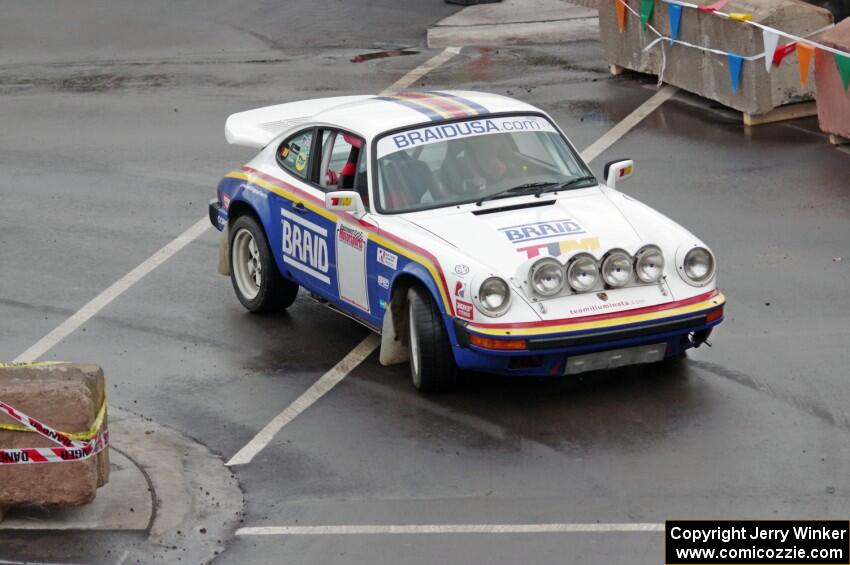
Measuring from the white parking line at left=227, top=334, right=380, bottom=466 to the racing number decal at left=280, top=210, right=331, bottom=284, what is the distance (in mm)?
→ 542

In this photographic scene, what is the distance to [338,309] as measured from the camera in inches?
433

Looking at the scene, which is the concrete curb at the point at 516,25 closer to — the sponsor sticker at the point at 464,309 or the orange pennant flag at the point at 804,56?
the orange pennant flag at the point at 804,56

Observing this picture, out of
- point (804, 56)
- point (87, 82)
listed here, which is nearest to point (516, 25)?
point (87, 82)

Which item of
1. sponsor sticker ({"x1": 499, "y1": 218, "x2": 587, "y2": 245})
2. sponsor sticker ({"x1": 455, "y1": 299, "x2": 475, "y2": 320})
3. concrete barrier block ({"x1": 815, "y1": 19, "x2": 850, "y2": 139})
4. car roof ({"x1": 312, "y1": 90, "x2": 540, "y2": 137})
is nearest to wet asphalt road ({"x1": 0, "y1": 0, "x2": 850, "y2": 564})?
concrete barrier block ({"x1": 815, "y1": 19, "x2": 850, "y2": 139})

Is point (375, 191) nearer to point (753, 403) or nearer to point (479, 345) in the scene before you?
point (479, 345)

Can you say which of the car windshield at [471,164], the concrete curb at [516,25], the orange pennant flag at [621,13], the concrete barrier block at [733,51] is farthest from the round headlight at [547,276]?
the concrete curb at [516,25]

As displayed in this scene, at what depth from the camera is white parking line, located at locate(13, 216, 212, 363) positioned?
11.3 m

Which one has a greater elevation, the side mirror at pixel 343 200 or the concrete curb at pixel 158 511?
the side mirror at pixel 343 200

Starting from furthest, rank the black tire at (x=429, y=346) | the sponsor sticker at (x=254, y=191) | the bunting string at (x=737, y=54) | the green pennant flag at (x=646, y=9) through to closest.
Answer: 1. the green pennant flag at (x=646, y=9)
2. the bunting string at (x=737, y=54)
3. the sponsor sticker at (x=254, y=191)
4. the black tire at (x=429, y=346)

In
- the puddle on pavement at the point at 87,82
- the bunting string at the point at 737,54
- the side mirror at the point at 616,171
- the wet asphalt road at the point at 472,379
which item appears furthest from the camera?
the puddle on pavement at the point at 87,82

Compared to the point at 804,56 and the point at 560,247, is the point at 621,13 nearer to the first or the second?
the point at 804,56

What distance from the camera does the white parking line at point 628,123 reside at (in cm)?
1593

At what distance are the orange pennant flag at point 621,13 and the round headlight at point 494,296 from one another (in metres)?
10.1

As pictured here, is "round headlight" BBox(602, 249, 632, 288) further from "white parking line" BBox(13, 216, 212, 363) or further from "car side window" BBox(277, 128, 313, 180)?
"white parking line" BBox(13, 216, 212, 363)
